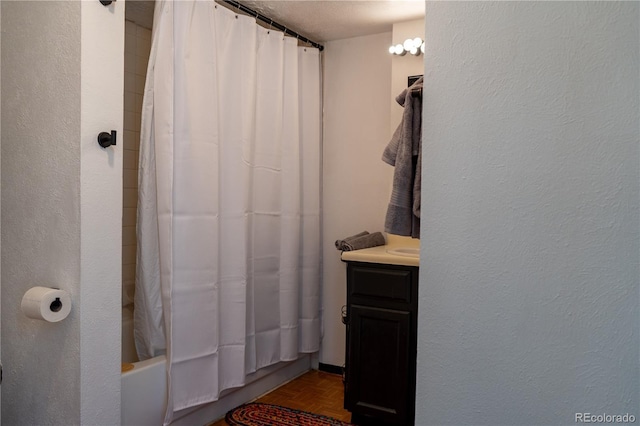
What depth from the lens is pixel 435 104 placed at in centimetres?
131

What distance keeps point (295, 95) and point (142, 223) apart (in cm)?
129

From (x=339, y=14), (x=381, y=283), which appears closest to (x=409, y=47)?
(x=339, y=14)

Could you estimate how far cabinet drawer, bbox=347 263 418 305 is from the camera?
7.87 ft

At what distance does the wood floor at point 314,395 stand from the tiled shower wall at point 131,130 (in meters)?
1.08

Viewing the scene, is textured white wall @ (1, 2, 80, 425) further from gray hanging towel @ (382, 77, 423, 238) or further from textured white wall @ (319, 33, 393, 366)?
textured white wall @ (319, 33, 393, 366)

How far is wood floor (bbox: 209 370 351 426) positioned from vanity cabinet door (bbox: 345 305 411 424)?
24 centimetres

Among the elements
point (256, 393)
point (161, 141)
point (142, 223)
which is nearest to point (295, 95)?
point (161, 141)

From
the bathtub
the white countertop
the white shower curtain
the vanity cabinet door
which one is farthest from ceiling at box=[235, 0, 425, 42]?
the bathtub

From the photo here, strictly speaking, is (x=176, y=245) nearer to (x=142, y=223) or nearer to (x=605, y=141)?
(x=142, y=223)

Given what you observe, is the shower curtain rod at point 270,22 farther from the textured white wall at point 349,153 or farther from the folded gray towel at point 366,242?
the folded gray towel at point 366,242

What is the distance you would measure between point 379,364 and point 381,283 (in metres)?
0.41

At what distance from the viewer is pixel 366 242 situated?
9.51 ft

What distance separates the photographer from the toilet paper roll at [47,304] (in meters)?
1.71

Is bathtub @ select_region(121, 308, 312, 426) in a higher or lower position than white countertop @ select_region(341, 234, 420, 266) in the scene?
lower
